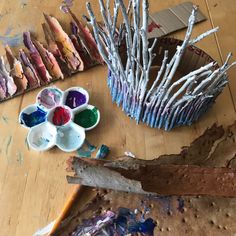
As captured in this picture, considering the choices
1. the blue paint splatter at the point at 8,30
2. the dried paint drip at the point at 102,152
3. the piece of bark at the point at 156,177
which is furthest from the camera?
the blue paint splatter at the point at 8,30

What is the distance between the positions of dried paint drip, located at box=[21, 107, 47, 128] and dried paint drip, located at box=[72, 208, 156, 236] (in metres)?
0.21

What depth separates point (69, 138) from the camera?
68 cm

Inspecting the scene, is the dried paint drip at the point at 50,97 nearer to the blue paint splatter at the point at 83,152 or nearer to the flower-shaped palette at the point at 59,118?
the flower-shaped palette at the point at 59,118

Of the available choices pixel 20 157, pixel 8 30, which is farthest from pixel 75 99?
pixel 8 30

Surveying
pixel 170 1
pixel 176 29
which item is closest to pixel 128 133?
pixel 176 29

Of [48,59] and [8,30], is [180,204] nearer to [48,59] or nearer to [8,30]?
[48,59]

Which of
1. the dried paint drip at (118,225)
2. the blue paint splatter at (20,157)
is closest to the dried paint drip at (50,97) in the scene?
the blue paint splatter at (20,157)

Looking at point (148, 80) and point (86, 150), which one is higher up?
point (148, 80)

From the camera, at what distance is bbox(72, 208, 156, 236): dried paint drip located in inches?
22.5

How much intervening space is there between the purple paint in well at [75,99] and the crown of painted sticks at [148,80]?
0.06 metres

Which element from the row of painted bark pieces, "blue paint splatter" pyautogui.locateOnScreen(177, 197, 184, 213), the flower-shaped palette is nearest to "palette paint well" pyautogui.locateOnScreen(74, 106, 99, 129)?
the flower-shaped palette

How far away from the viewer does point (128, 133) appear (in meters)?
0.70

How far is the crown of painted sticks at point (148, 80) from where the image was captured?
592 mm

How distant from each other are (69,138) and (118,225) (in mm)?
184
